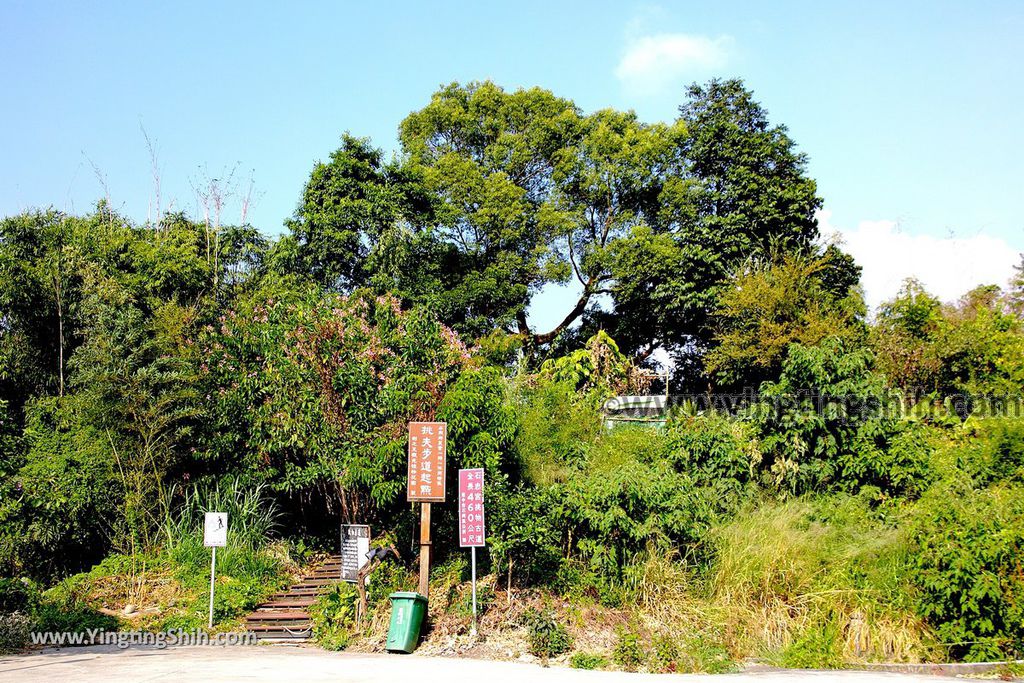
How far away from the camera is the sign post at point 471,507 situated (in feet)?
35.1

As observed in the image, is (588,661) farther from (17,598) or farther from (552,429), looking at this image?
(17,598)

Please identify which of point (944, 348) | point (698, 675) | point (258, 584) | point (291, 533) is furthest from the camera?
point (944, 348)

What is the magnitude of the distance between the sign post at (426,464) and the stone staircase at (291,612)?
1817mm

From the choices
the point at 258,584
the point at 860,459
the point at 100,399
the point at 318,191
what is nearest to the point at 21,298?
the point at 100,399

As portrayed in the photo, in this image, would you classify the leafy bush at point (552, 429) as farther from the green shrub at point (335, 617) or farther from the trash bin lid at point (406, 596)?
the green shrub at point (335, 617)

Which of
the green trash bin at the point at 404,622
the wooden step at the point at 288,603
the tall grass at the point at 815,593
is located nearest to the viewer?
the tall grass at the point at 815,593

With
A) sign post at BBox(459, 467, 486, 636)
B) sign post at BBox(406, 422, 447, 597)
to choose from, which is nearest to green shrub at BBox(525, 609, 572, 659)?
sign post at BBox(459, 467, 486, 636)

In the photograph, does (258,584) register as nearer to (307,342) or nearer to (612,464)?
(307,342)

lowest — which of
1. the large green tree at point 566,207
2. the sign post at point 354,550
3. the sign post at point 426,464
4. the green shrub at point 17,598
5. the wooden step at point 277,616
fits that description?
the wooden step at point 277,616

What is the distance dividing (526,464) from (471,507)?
211cm

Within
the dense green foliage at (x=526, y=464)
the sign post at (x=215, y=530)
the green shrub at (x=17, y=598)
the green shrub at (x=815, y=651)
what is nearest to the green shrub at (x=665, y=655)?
the dense green foliage at (x=526, y=464)

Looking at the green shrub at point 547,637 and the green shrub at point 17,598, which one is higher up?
the green shrub at point 17,598

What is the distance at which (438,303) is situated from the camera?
70.2 ft

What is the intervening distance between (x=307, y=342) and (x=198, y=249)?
1117 centimetres
